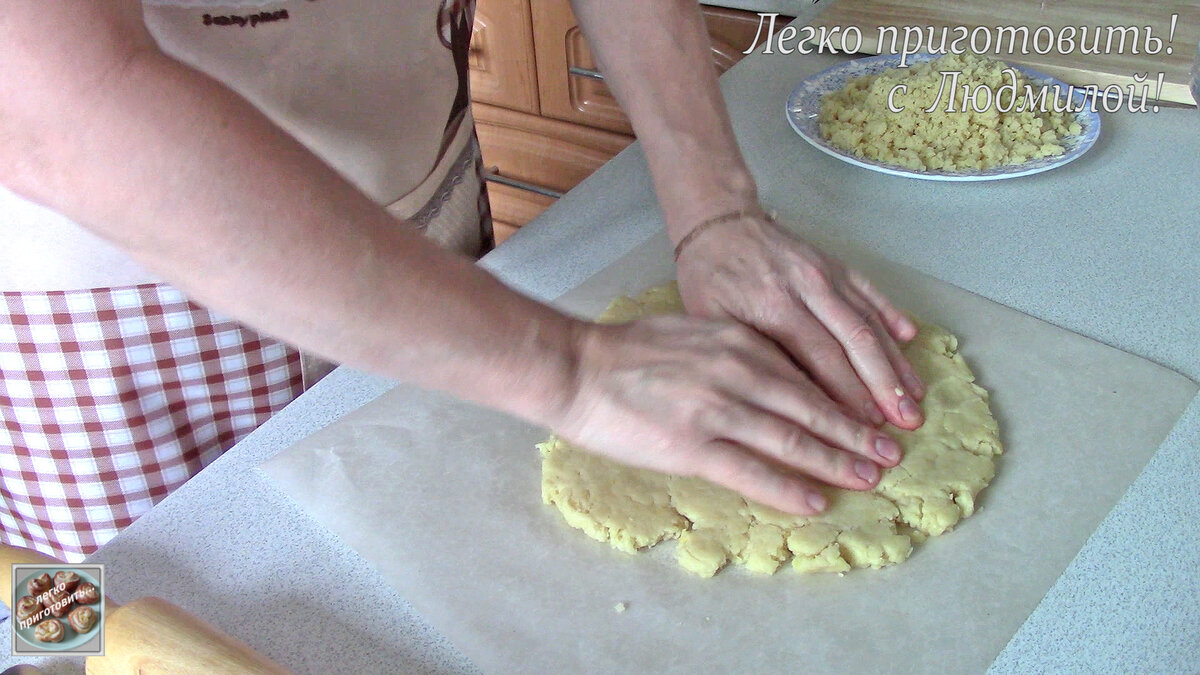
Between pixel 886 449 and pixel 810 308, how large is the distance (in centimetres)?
16

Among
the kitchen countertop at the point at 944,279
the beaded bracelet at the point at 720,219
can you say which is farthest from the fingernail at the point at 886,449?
the beaded bracelet at the point at 720,219

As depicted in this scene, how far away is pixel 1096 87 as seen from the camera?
1295mm

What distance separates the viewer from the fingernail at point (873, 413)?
0.85 meters

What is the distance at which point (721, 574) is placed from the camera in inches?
29.7

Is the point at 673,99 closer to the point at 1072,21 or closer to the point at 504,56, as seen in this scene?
the point at 1072,21

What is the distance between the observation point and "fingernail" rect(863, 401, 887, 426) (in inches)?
33.6

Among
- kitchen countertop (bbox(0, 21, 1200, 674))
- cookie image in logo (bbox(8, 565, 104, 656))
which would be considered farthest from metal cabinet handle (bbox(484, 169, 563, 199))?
cookie image in logo (bbox(8, 565, 104, 656))

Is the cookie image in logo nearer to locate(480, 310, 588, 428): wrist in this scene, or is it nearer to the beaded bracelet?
locate(480, 310, 588, 428): wrist

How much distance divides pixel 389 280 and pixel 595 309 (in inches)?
16.8

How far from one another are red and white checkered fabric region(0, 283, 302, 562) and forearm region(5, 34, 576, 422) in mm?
365

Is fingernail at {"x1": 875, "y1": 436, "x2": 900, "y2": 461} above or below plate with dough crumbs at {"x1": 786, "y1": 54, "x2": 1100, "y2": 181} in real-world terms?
below

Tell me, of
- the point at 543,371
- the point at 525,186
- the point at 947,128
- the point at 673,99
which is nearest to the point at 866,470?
the point at 543,371

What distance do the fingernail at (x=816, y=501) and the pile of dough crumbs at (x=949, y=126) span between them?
21.5 inches

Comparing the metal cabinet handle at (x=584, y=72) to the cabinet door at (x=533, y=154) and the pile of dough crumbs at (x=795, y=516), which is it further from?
the pile of dough crumbs at (x=795, y=516)
